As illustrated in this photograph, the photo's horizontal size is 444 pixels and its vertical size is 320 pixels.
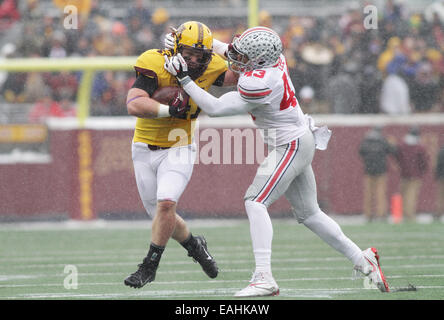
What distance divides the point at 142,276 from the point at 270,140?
44.7 inches

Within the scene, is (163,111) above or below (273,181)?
above

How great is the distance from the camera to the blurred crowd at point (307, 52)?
12.7 meters

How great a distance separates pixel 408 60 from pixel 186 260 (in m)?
6.68

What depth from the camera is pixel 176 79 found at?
19.5 ft

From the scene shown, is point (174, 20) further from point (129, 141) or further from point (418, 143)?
point (418, 143)

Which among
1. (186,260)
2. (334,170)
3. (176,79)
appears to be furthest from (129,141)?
(176,79)

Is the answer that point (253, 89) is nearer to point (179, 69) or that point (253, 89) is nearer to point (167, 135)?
point (179, 69)

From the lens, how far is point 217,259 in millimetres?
7895

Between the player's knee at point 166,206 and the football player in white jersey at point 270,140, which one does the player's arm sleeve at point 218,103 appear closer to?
the football player in white jersey at point 270,140

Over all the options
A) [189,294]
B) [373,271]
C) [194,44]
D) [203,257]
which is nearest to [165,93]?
[194,44]

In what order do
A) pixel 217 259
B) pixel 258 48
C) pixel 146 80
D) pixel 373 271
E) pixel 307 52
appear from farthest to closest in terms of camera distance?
1. pixel 307 52
2. pixel 217 259
3. pixel 146 80
4. pixel 373 271
5. pixel 258 48

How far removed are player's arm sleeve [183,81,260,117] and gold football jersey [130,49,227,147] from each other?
392 millimetres

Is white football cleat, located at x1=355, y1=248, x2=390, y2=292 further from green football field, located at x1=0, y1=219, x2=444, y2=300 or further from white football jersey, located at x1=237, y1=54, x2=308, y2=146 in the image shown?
white football jersey, located at x1=237, y1=54, x2=308, y2=146
